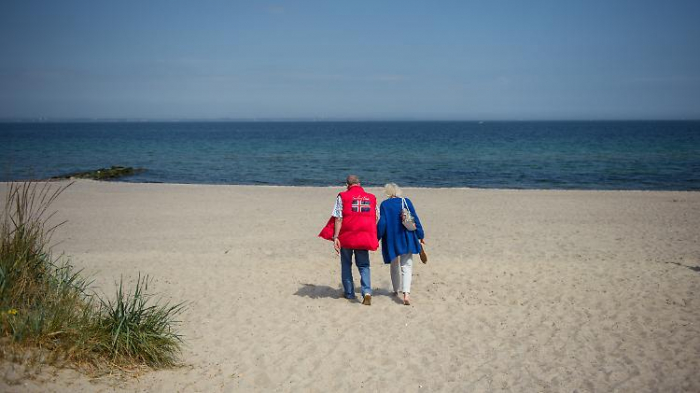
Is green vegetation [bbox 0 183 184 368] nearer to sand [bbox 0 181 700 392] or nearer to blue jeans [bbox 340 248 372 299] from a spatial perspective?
sand [bbox 0 181 700 392]

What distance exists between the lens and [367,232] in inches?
282

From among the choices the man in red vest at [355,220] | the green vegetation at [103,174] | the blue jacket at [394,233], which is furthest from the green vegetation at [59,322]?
the green vegetation at [103,174]

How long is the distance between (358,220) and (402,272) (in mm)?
1100

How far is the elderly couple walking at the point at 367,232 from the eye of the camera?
7.13 meters

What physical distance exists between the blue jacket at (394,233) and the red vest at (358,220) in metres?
0.25

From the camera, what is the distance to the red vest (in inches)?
280

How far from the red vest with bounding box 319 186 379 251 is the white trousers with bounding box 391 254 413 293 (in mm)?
624

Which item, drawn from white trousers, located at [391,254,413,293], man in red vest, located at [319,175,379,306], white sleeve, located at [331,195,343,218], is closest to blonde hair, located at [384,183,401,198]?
man in red vest, located at [319,175,379,306]

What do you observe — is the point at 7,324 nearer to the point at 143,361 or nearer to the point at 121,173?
the point at 143,361

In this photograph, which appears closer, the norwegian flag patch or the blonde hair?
the norwegian flag patch

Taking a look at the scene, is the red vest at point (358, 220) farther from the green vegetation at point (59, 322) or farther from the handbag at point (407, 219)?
the green vegetation at point (59, 322)

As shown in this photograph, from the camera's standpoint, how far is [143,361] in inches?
198

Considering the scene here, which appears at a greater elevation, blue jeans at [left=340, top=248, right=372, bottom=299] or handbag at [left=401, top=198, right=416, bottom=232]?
handbag at [left=401, top=198, right=416, bottom=232]

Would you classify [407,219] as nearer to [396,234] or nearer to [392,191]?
[396,234]
